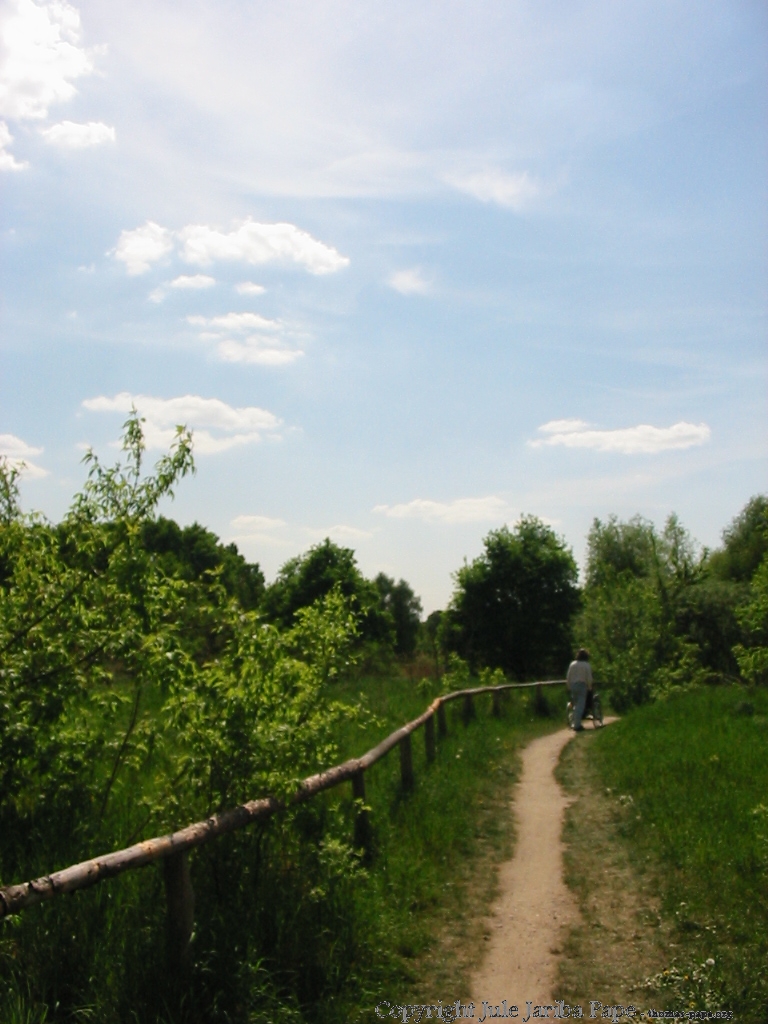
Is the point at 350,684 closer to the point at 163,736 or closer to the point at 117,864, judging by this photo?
the point at 163,736

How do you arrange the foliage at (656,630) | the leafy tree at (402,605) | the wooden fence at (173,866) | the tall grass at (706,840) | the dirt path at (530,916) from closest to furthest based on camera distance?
the wooden fence at (173,866), the tall grass at (706,840), the dirt path at (530,916), the foliage at (656,630), the leafy tree at (402,605)

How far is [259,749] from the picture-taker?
209 inches

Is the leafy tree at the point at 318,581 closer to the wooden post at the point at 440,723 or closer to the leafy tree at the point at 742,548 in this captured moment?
the leafy tree at the point at 742,548

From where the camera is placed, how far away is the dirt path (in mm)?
5500

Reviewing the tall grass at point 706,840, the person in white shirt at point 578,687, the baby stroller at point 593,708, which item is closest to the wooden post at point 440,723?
the tall grass at point 706,840

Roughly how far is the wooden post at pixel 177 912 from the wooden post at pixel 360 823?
112 inches

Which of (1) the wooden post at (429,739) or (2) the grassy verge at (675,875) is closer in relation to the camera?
(2) the grassy verge at (675,875)

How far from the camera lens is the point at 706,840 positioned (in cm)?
759

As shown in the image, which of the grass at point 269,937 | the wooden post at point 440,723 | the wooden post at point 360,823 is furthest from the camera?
the wooden post at point 440,723

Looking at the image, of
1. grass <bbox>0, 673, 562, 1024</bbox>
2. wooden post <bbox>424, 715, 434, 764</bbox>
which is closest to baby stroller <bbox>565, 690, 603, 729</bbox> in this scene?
wooden post <bbox>424, 715, 434, 764</bbox>

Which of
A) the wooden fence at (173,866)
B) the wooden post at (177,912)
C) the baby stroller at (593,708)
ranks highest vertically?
the wooden fence at (173,866)

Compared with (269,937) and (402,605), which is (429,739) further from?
(402,605)

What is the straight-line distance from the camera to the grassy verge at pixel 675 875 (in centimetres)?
524

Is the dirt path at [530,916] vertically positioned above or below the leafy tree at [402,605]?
below
